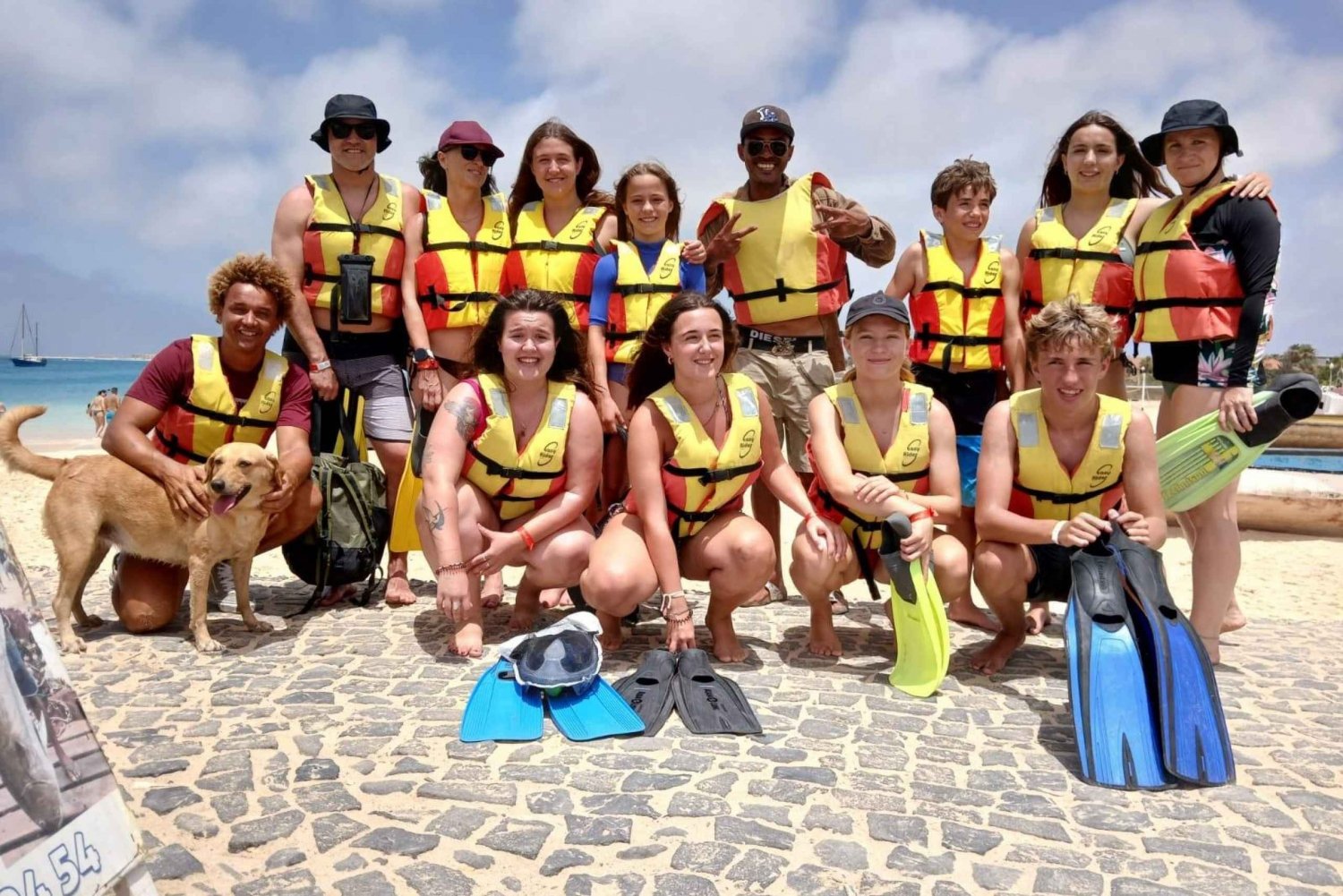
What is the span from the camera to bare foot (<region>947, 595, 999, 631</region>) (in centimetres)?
577

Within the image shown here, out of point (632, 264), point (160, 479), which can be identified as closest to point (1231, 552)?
point (632, 264)

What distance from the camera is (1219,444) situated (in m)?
4.74

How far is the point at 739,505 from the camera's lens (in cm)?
518

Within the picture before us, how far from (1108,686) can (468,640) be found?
10.1 feet

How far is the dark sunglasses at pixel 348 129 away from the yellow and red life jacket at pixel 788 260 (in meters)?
2.38

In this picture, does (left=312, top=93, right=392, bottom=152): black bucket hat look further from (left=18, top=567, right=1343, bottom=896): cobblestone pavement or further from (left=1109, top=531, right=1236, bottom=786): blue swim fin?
(left=1109, top=531, right=1236, bottom=786): blue swim fin

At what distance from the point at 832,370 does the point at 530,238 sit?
2.12m

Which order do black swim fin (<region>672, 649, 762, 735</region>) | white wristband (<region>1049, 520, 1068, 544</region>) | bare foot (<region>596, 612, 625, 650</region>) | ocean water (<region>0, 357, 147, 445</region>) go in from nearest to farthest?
black swim fin (<region>672, 649, 762, 735</region>) → white wristband (<region>1049, 520, 1068, 544</region>) → bare foot (<region>596, 612, 625, 650</region>) → ocean water (<region>0, 357, 147, 445</region>)

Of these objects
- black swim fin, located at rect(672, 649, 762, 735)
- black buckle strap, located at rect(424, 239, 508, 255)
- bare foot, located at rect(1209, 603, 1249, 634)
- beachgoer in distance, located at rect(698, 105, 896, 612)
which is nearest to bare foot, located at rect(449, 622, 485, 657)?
black swim fin, located at rect(672, 649, 762, 735)

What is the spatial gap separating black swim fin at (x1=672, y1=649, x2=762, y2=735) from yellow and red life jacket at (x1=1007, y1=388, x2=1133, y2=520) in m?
1.81

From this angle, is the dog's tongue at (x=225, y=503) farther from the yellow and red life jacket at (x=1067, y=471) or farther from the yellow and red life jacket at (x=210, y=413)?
the yellow and red life jacket at (x=1067, y=471)

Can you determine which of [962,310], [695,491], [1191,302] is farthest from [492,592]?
[1191,302]

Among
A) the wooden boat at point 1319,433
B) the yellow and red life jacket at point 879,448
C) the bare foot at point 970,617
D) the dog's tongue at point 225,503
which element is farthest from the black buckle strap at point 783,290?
the wooden boat at point 1319,433

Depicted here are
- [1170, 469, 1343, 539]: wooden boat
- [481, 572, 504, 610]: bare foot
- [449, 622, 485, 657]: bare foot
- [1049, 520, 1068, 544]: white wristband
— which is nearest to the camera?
[1049, 520, 1068, 544]: white wristband
